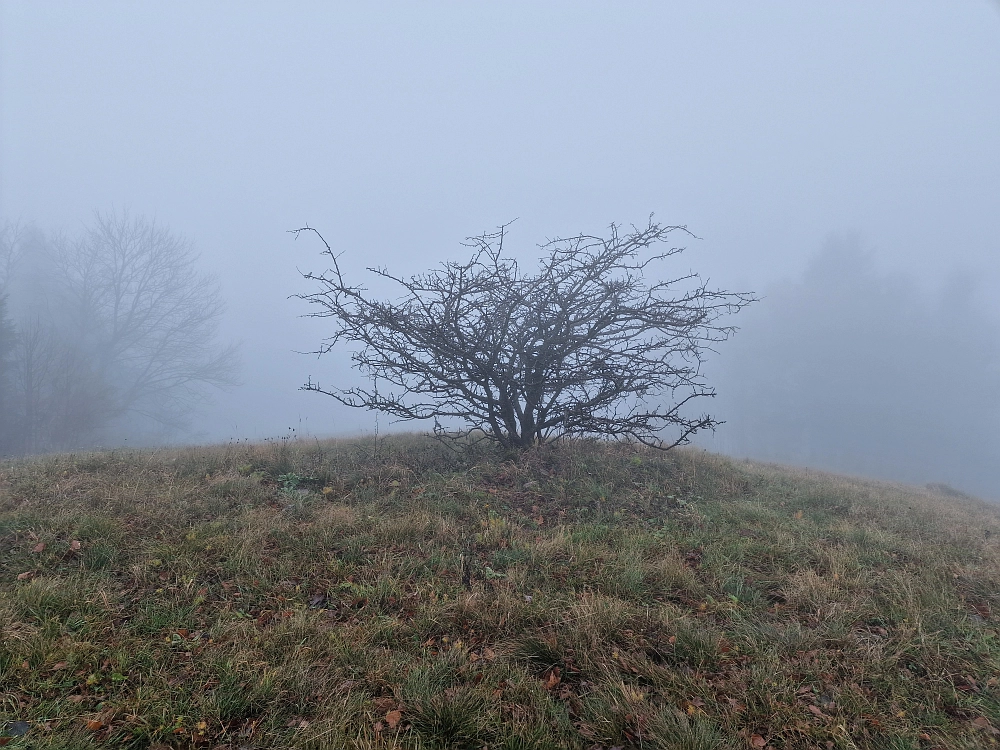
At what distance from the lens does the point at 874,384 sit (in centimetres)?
4228

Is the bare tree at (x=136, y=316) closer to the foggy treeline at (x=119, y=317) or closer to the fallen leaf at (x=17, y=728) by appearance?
the foggy treeline at (x=119, y=317)

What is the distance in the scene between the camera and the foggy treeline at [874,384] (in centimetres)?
4025

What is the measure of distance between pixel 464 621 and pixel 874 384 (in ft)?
166

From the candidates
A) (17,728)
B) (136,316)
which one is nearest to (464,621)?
(17,728)

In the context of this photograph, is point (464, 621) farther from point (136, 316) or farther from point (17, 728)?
point (136, 316)

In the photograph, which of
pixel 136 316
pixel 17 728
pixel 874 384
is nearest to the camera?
pixel 17 728

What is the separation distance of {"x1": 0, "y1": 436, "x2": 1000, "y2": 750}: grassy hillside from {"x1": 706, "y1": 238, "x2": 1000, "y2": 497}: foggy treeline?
1514 inches

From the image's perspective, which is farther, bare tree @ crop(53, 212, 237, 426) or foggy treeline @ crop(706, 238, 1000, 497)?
foggy treeline @ crop(706, 238, 1000, 497)

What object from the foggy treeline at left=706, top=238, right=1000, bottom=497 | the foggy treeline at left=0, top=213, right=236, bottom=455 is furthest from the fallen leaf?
the foggy treeline at left=706, top=238, right=1000, bottom=497

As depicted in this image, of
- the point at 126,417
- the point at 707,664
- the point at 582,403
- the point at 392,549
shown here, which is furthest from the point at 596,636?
the point at 126,417

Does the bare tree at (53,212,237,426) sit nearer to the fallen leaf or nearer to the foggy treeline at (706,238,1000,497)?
the fallen leaf

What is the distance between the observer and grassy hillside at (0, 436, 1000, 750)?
8.16 ft

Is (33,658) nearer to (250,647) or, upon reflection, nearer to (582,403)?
(250,647)

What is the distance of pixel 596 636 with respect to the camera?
10.4 feet
